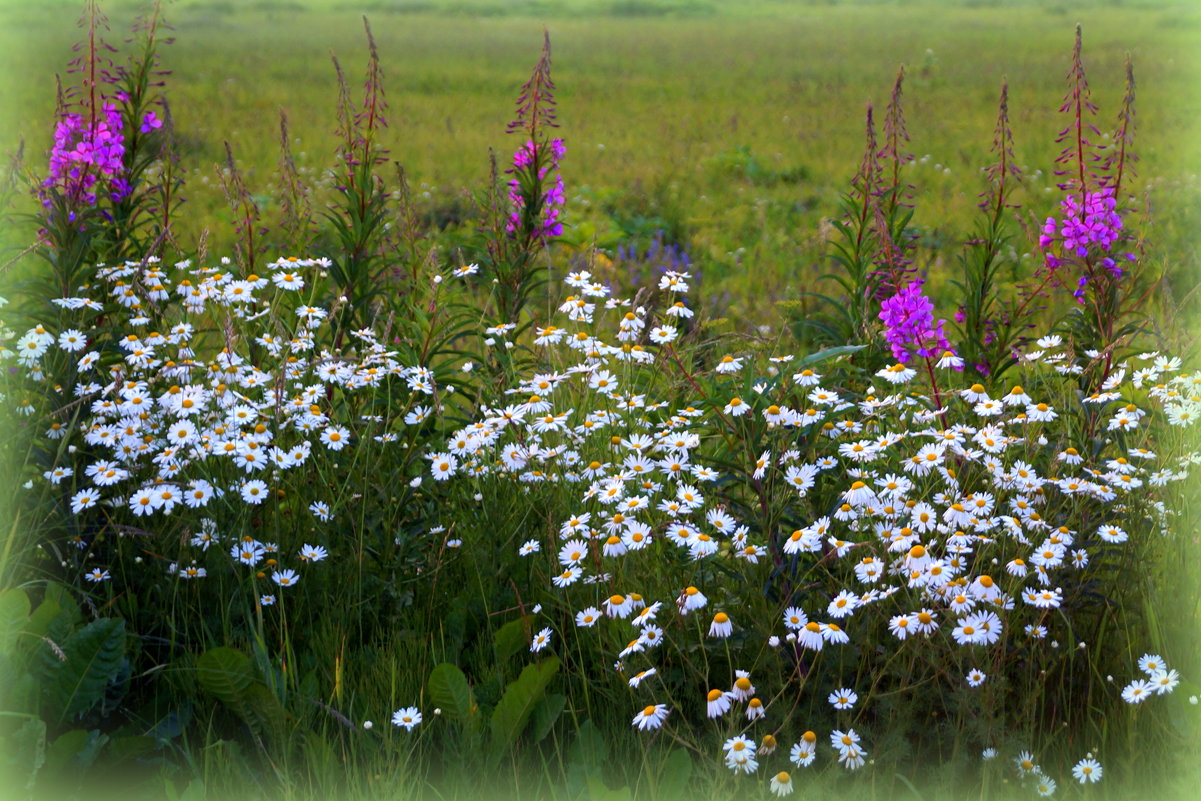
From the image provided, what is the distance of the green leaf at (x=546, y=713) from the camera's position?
222cm

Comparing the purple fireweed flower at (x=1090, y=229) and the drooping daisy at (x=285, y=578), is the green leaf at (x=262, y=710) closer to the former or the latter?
the drooping daisy at (x=285, y=578)

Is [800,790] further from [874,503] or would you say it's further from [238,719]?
[238,719]

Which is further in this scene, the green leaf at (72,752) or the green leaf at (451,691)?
the green leaf at (451,691)

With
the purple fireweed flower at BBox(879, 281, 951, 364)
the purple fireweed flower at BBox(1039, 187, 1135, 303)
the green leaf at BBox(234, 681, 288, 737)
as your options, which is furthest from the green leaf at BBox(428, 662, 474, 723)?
the purple fireweed flower at BBox(1039, 187, 1135, 303)

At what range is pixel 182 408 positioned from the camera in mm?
2656

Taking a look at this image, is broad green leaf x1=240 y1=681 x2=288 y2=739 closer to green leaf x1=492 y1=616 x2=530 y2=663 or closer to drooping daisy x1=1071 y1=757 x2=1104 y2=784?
green leaf x1=492 y1=616 x2=530 y2=663

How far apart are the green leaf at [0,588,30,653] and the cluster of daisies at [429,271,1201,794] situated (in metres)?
1.03

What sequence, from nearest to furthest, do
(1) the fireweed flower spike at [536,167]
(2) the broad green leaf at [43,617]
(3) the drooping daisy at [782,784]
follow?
(3) the drooping daisy at [782,784], (2) the broad green leaf at [43,617], (1) the fireweed flower spike at [536,167]

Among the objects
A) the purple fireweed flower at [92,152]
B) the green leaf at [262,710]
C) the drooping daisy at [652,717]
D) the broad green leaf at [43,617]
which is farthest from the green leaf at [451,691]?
the purple fireweed flower at [92,152]

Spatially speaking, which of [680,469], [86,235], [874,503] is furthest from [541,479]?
[86,235]

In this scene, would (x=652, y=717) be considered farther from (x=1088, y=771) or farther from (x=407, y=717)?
(x=1088, y=771)

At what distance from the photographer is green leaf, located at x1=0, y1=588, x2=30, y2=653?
222 cm

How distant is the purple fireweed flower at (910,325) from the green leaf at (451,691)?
212cm

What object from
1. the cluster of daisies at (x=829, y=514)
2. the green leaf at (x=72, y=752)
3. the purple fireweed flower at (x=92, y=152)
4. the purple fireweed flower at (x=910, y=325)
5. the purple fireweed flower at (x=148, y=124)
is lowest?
the green leaf at (x=72, y=752)
